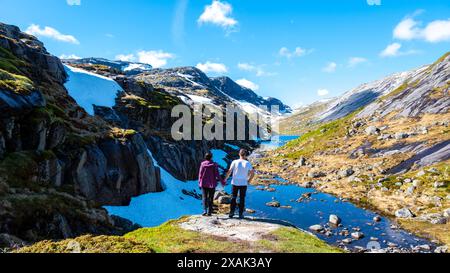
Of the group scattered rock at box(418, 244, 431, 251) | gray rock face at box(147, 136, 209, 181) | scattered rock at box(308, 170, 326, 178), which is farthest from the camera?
scattered rock at box(308, 170, 326, 178)

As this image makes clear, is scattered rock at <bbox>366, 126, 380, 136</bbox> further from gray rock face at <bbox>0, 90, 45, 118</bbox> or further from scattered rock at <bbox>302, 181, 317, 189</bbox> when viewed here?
gray rock face at <bbox>0, 90, 45, 118</bbox>

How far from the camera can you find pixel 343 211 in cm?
6262

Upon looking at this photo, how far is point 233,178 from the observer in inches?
766

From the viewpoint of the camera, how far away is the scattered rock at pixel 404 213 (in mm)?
56269

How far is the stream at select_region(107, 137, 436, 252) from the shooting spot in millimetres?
44531

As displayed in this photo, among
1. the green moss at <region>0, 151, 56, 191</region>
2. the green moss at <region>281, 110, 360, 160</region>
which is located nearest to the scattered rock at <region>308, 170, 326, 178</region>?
the green moss at <region>281, 110, 360, 160</region>

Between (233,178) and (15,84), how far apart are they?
28.1 metres

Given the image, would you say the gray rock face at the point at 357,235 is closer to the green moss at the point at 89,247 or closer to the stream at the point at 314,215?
the stream at the point at 314,215

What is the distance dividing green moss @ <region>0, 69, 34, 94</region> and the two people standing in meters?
24.2

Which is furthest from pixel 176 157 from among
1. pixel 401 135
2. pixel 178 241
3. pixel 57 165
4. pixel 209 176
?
pixel 401 135

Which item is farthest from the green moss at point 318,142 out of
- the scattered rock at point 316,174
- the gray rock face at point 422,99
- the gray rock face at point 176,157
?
the gray rock face at point 176,157

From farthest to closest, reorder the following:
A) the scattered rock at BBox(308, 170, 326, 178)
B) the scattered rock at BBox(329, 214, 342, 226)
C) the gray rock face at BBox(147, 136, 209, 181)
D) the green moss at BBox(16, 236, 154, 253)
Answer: the scattered rock at BBox(308, 170, 326, 178), the gray rock face at BBox(147, 136, 209, 181), the scattered rock at BBox(329, 214, 342, 226), the green moss at BBox(16, 236, 154, 253)

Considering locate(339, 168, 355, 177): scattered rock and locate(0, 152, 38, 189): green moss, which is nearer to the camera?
locate(0, 152, 38, 189): green moss
